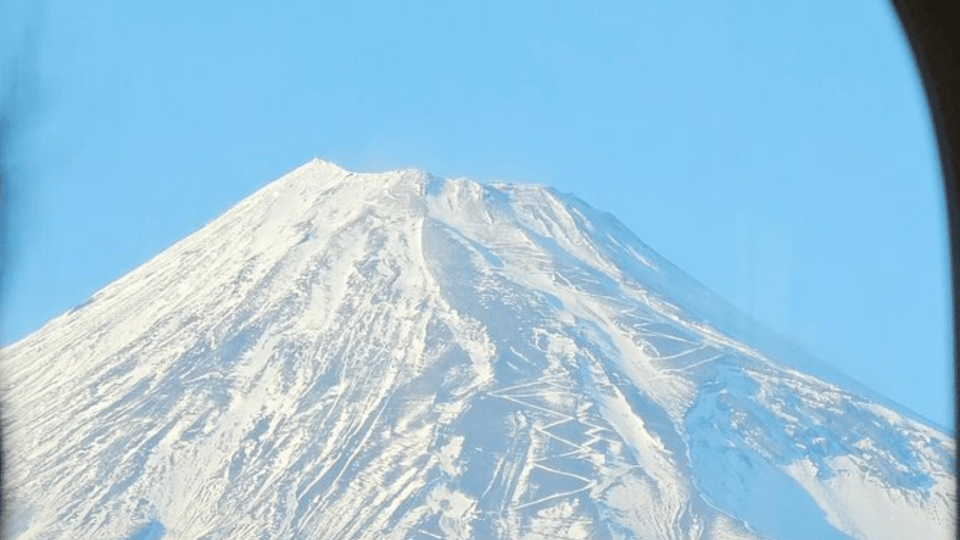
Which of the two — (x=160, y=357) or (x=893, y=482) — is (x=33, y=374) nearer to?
(x=160, y=357)

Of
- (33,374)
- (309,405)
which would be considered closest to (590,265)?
(309,405)

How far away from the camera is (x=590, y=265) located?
83.3 m

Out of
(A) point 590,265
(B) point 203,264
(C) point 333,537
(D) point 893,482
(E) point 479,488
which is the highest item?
(A) point 590,265

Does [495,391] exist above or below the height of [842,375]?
below

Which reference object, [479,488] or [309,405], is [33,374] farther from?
[479,488]

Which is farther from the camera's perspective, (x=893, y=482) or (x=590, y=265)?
(x=590, y=265)

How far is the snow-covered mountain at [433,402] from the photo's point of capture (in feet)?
211

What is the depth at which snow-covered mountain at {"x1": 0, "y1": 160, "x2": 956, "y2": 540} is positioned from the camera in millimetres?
64438

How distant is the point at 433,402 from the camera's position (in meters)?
73.4

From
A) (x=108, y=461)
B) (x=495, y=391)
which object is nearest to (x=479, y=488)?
(x=495, y=391)

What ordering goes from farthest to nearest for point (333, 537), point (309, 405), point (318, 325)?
point (318, 325) < point (309, 405) < point (333, 537)

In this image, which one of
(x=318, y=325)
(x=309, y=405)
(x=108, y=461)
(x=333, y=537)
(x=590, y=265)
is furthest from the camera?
(x=590, y=265)

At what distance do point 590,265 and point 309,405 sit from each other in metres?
16.8

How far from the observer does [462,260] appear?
8331cm
